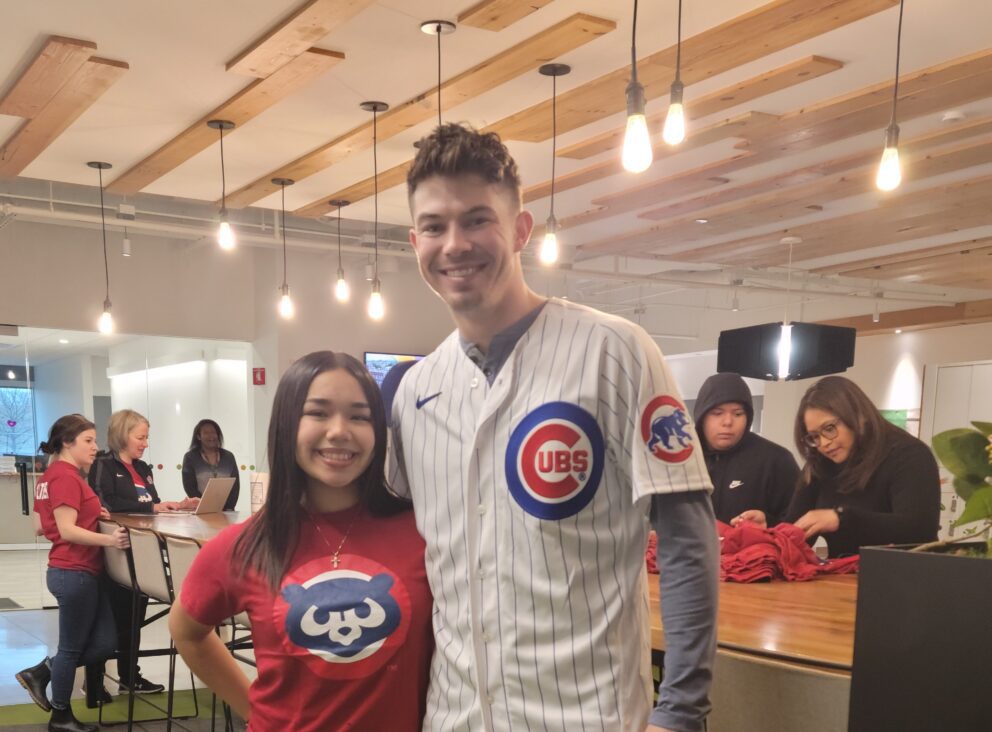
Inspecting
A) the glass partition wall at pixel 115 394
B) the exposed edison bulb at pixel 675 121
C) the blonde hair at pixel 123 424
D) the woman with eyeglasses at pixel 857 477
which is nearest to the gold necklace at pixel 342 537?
the woman with eyeglasses at pixel 857 477

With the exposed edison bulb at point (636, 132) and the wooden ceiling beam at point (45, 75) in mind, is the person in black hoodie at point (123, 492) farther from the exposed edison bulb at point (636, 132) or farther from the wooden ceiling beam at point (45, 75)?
the exposed edison bulb at point (636, 132)

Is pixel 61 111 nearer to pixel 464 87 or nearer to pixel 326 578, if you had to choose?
pixel 464 87

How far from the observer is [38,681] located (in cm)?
476

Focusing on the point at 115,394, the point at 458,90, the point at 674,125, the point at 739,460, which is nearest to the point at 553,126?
the point at 458,90

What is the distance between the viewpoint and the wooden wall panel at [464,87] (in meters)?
3.80

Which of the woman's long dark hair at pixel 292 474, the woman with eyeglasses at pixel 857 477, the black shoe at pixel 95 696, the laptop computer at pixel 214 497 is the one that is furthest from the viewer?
the laptop computer at pixel 214 497

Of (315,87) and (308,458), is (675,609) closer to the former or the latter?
(308,458)

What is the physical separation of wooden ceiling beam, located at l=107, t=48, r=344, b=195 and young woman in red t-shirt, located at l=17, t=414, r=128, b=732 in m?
1.64

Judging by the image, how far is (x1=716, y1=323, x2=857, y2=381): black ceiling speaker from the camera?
27.7ft

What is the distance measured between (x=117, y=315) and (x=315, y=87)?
4398 mm

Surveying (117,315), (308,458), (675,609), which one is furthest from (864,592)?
(117,315)

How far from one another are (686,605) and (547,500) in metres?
0.23

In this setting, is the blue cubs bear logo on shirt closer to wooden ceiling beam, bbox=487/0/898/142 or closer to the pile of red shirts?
the pile of red shirts

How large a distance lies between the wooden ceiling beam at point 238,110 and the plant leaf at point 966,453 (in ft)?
10.9
